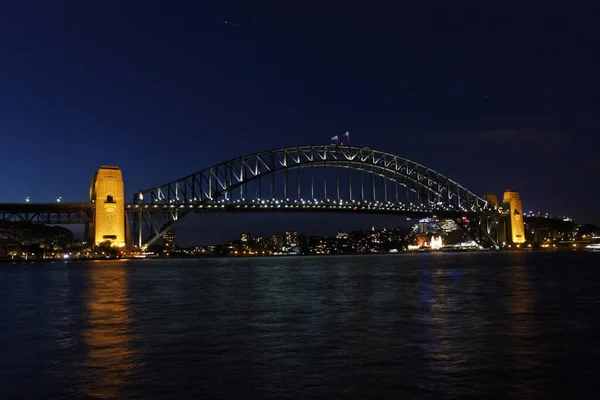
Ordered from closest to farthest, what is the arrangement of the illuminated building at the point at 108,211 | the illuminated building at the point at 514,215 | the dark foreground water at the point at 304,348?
the dark foreground water at the point at 304,348 < the illuminated building at the point at 108,211 < the illuminated building at the point at 514,215

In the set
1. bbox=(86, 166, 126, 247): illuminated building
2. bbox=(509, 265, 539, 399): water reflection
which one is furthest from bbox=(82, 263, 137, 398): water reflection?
bbox=(86, 166, 126, 247): illuminated building

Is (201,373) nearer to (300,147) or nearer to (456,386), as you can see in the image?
(456,386)

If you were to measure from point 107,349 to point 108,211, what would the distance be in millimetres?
77416

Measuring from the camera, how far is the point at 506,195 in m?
138

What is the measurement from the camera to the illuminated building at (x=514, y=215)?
134750 millimetres

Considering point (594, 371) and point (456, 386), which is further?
point (594, 371)

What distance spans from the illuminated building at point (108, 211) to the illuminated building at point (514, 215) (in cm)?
8110

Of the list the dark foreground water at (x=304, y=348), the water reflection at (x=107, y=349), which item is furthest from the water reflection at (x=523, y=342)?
the water reflection at (x=107, y=349)

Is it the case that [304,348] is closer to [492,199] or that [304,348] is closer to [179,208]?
[179,208]

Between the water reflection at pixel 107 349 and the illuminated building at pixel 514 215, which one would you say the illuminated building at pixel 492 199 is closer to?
the illuminated building at pixel 514 215

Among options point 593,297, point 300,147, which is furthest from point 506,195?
point 593,297

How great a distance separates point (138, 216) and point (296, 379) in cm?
8758

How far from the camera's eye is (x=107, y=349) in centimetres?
1425

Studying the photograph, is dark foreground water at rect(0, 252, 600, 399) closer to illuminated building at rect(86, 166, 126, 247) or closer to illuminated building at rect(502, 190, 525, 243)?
illuminated building at rect(86, 166, 126, 247)
